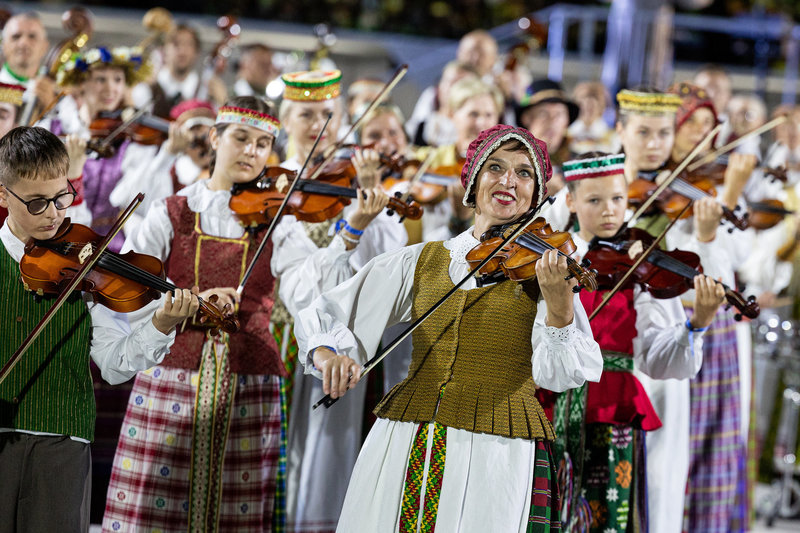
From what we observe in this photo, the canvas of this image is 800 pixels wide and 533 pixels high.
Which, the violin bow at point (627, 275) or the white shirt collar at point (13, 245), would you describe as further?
the violin bow at point (627, 275)

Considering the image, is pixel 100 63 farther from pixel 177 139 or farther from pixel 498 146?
pixel 498 146

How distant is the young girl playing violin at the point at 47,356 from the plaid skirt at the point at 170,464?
58 cm

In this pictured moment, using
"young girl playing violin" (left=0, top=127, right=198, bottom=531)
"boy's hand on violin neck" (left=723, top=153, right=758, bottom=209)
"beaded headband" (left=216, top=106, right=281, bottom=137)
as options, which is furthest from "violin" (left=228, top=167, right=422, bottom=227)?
"boy's hand on violin neck" (left=723, top=153, right=758, bottom=209)

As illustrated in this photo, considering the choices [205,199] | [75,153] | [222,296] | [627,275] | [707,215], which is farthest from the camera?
[75,153]

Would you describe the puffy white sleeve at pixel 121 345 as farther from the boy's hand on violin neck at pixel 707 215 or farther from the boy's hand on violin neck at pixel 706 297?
the boy's hand on violin neck at pixel 707 215

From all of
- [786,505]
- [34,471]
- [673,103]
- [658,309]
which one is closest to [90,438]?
[34,471]

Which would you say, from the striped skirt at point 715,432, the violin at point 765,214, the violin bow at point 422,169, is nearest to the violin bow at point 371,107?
the violin bow at point 422,169

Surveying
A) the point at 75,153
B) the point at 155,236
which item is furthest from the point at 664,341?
the point at 75,153

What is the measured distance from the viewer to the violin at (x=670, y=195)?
13.4 ft

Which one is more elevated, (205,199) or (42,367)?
(205,199)

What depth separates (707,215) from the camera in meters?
3.98

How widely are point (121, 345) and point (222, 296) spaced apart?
1.43 ft

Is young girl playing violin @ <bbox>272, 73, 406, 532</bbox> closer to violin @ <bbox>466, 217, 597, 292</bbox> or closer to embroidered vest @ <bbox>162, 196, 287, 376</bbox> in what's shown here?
embroidered vest @ <bbox>162, 196, 287, 376</bbox>

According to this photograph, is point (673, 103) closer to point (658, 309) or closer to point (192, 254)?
point (658, 309)
